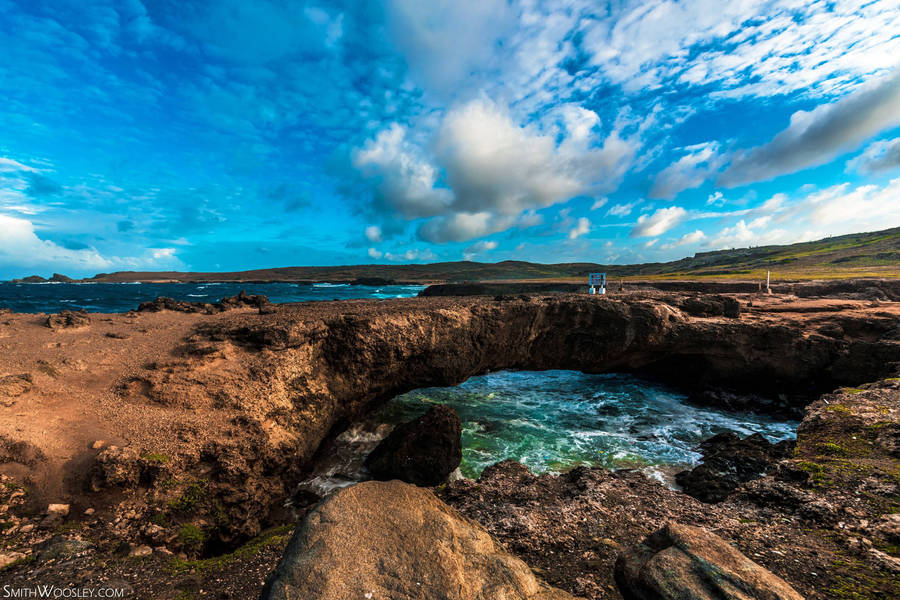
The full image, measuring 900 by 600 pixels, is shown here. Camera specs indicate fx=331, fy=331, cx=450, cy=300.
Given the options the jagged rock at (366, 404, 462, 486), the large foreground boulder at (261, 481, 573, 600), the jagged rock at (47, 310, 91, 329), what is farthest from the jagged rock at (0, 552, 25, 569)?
the jagged rock at (47, 310, 91, 329)

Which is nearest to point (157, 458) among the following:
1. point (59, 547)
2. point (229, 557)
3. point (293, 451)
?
point (59, 547)

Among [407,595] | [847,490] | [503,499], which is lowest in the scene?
[503,499]

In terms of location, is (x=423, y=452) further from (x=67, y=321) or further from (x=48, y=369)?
(x=67, y=321)

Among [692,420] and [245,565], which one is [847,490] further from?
[245,565]

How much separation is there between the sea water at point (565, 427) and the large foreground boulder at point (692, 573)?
6.75 metres

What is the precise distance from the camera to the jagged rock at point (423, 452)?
918 centimetres

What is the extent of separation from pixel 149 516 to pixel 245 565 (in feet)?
6.86

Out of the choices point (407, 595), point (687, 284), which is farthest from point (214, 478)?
point (687, 284)

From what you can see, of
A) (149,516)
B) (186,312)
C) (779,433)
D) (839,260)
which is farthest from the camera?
(839,260)

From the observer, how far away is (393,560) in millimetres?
3373

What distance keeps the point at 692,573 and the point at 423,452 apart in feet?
23.6

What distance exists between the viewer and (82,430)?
6199 millimetres

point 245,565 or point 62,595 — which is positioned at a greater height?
point 62,595

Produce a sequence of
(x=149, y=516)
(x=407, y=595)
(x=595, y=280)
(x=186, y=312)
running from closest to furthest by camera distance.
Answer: (x=407, y=595), (x=149, y=516), (x=186, y=312), (x=595, y=280)
